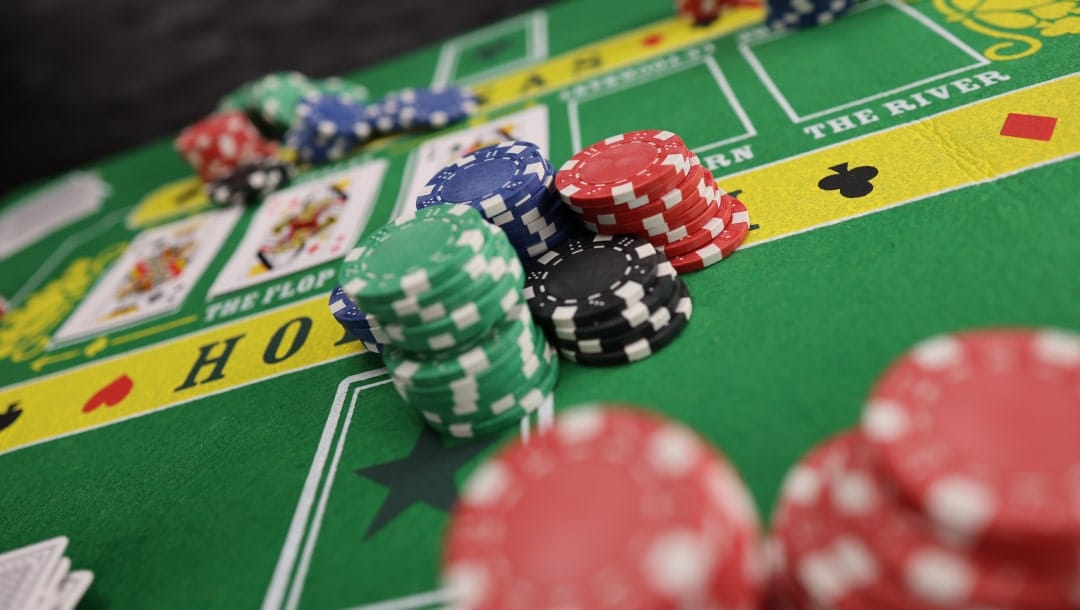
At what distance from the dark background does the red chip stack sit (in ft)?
9.08

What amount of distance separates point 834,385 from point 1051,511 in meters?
1.25

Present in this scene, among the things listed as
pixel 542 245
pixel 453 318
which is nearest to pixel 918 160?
pixel 542 245

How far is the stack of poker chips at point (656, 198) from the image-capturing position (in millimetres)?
3137

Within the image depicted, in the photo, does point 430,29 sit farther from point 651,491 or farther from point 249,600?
point 651,491

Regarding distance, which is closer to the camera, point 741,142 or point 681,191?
point 681,191

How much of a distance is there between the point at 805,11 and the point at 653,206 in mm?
2944

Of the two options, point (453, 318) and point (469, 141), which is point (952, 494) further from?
point (469, 141)

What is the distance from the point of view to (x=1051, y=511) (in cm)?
139

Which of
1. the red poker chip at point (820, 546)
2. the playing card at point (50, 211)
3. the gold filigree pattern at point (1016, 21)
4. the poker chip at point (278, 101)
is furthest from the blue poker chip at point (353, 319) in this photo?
the playing card at point (50, 211)

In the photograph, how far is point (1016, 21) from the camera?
4352 millimetres

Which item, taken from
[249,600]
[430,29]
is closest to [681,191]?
[249,600]

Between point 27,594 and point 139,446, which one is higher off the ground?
point 27,594

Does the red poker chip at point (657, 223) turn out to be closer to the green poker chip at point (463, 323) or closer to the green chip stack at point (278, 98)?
the green poker chip at point (463, 323)

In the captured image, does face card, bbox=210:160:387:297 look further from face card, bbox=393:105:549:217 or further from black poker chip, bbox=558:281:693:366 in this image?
black poker chip, bbox=558:281:693:366
